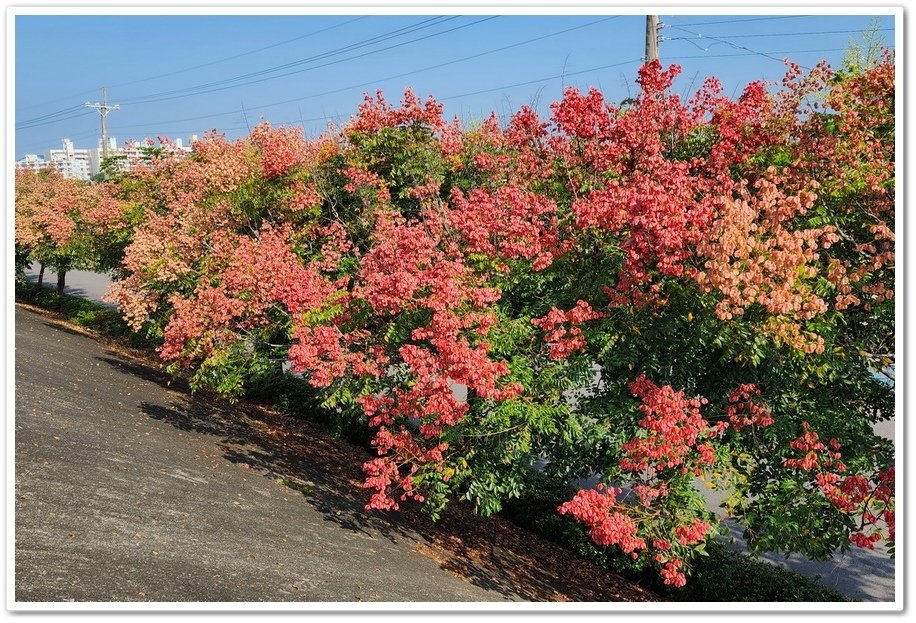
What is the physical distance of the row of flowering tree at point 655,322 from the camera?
852 cm

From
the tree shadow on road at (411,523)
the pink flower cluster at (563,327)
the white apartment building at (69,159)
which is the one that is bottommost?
the tree shadow on road at (411,523)

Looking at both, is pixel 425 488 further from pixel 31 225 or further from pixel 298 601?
pixel 31 225

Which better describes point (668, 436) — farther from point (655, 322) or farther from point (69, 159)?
point (69, 159)

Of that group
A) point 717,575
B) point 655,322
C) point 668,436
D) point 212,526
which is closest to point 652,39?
point 655,322

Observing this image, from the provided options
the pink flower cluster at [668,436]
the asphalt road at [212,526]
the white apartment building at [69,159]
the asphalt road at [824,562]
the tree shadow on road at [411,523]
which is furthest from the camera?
the white apartment building at [69,159]

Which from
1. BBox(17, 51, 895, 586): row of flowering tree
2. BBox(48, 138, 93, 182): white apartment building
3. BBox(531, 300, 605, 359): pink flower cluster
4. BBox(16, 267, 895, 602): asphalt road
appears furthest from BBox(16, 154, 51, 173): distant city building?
BBox(531, 300, 605, 359): pink flower cluster

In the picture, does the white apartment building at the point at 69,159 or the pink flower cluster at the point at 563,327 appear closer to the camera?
the pink flower cluster at the point at 563,327

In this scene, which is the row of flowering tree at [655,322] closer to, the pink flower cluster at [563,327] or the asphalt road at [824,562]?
the pink flower cluster at [563,327]

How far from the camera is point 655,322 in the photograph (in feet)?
31.9

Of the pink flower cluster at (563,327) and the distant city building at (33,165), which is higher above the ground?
the distant city building at (33,165)

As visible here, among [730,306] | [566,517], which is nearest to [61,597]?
[730,306]

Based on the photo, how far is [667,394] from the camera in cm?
859

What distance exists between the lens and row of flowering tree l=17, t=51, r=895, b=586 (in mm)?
8523

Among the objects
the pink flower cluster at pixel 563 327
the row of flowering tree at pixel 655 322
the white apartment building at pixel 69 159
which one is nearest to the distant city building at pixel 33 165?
the white apartment building at pixel 69 159
